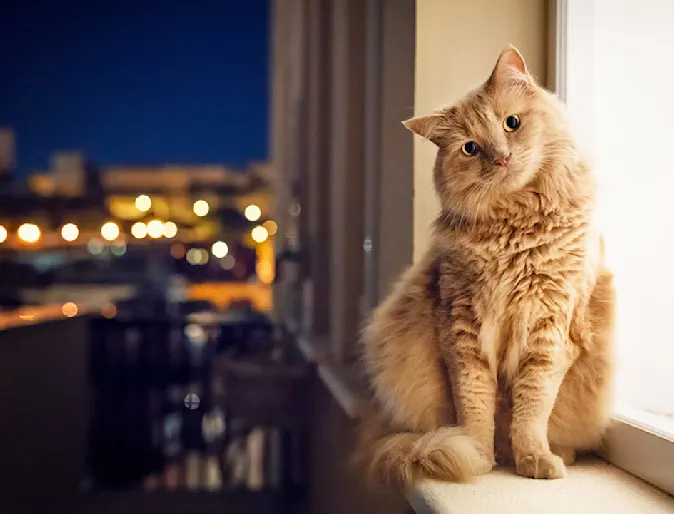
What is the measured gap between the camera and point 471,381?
692mm

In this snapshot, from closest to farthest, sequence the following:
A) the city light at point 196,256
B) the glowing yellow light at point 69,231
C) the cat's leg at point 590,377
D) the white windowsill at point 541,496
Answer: the white windowsill at point 541,496, the cat's leg at point 590,377, the glowing yellow light at point 69,231, the city light at point 196,256

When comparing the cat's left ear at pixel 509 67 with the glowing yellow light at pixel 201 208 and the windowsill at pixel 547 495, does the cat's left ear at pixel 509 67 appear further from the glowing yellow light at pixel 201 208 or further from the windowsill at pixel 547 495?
the glowing yellow light at pixel 201 208

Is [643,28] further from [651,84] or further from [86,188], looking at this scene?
[86,188]

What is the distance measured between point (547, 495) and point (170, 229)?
3.49 meters

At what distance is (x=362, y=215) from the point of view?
152 cm

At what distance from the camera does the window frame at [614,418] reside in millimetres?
672

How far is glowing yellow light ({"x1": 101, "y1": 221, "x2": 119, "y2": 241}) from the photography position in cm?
374

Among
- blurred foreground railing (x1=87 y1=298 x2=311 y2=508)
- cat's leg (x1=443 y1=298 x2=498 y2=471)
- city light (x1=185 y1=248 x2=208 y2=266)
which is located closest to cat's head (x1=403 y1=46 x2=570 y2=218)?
cat's leg (x1=443 y1=298 x2=498 y2=471)

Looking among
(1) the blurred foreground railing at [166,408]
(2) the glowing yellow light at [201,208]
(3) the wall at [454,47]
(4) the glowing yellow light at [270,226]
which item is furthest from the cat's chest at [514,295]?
(4) the glowing yellow light at [270,226]

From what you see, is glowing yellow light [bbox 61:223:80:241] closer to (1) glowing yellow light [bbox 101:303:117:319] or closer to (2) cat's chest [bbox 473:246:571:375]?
(1) glowing yellow light [bbox 101:303:117:319]

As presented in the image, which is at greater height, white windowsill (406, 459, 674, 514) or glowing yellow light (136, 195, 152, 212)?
glowing yellow light (136, 195, 152, 212)

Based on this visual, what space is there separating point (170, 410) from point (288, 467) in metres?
1.26

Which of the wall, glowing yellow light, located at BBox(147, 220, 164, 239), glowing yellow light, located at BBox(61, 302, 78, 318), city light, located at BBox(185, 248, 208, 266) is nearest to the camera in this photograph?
the wall

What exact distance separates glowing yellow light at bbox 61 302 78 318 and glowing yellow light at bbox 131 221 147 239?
52 centimetres
